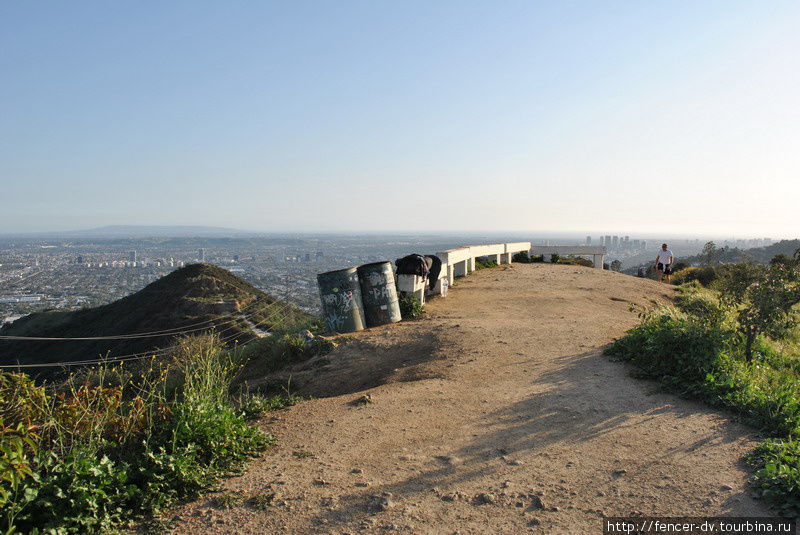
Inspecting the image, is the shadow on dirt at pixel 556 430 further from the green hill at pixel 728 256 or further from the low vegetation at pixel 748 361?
the green hill at pixel 728 256

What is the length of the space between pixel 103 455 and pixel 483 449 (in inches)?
121

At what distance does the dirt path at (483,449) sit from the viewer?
352 cm

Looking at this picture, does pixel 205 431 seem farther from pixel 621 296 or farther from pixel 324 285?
pixel 621 296

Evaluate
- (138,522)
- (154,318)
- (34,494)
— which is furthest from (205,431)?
(154,318)

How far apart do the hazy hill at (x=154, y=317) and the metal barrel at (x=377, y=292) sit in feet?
13.5

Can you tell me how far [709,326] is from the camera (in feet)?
23.5

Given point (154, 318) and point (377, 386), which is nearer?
point (377, 386)

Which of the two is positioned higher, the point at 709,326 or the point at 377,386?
the point at 709,326

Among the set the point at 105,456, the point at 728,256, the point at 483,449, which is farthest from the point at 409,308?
the point at 728,256

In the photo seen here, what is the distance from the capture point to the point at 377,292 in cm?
984

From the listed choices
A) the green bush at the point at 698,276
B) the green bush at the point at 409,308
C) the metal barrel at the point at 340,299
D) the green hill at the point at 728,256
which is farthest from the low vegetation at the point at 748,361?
the green hill at the point at 728,256

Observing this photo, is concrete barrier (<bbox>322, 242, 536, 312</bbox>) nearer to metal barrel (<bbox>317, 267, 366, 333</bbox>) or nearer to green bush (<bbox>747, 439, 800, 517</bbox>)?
metal barrel (<bbox>317, 267, 366, 333</bbox>)

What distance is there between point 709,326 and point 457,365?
3.50 meters

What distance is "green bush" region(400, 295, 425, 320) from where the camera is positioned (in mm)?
10414
